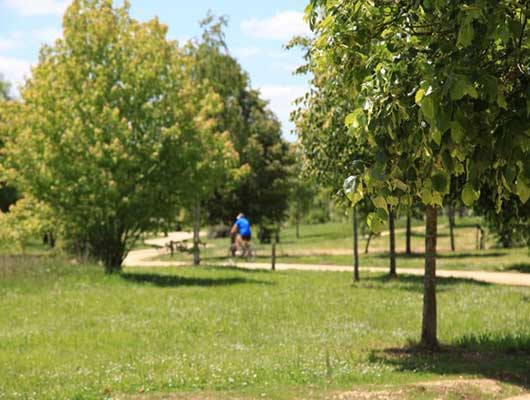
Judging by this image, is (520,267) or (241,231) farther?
(241,231)

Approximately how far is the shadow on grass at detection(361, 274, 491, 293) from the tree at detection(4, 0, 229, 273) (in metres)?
6.95

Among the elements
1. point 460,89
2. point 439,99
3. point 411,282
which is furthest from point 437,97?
point 411,282

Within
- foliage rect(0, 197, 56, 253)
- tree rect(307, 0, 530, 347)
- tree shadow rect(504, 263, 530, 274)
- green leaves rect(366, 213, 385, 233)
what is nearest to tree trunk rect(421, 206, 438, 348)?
tree rect(307, 0, 530, 347)

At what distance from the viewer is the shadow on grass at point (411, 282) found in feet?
71.1

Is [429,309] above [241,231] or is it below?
below

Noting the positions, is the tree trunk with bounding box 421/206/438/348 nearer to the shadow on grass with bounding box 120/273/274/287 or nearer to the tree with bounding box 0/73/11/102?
the shadow on grass with bounding box 120/273/274/287

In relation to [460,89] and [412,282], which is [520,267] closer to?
[412,282]

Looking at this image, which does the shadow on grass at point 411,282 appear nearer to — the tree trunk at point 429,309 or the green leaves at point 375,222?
the tree trunk at point 429,309

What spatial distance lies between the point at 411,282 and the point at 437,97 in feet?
64.4

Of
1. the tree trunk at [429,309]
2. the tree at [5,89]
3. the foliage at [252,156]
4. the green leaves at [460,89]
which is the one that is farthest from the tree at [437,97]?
the tree at [5,89]

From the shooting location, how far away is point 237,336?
13.6 metres

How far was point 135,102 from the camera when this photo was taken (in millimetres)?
24188

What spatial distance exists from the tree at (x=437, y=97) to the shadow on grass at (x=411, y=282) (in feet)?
51.2

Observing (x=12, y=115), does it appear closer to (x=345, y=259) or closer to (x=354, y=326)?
(x=354, y=326)
